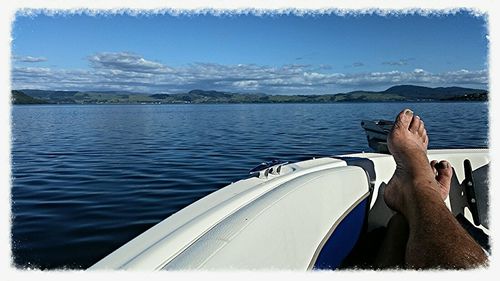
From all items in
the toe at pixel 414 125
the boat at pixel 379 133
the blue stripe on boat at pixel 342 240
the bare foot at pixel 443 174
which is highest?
the toe at pixel 414 125

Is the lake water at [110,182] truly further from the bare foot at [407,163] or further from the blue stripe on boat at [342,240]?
the bare foot at [407,163]

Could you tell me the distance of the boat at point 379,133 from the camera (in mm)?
2738

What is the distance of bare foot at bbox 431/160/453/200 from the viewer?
2434 millimetres

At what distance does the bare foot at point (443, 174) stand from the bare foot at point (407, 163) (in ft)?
0.62

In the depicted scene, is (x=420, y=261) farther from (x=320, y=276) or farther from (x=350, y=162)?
(x=350, y=162)

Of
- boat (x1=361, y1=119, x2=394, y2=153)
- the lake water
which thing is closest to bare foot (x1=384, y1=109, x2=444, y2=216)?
boat (x1=361, y1=119, x2=394, y2=153)

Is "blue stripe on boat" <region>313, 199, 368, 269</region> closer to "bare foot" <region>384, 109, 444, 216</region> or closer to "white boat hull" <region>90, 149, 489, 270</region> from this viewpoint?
"white boat hull" <region>90, 149, 489, 270</region>

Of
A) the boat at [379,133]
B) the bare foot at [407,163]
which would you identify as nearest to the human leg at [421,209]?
the bare foot at [407,163]

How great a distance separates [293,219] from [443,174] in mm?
1436

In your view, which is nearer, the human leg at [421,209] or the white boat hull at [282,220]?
the white boat hull at [282,220]

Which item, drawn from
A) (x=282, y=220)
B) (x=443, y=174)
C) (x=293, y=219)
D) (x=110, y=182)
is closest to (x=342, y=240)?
(x=293, y=219)

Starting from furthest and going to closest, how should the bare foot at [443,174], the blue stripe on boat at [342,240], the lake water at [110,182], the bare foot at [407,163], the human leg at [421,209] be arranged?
1. the lake water at [110,182]
2. the bare foot at [443,174]
3. the bare foot at [407,163]
4. the blue stripe on boat at [342,240]
5. the human leg at [421,209]

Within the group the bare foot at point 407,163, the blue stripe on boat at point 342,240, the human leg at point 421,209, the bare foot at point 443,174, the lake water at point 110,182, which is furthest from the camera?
the lake water at point 110,182
